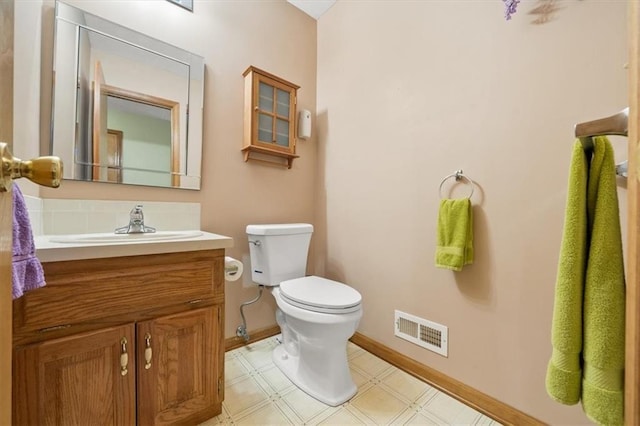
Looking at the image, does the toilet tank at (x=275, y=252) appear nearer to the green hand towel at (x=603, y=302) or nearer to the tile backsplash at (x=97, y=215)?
the tile backsplash at (x=97, y=215)

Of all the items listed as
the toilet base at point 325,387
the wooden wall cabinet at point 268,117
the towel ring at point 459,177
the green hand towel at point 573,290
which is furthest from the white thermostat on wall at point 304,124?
the green hand towel at point 573,290

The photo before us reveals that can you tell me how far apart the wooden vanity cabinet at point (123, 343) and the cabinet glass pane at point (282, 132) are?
98 cm

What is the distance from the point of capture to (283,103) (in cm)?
180

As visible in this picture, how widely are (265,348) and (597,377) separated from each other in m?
1.61

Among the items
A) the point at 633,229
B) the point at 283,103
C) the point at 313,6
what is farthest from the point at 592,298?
the point at 313,6

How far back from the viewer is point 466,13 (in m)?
1.24

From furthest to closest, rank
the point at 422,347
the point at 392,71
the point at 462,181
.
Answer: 1. the point at 392,71
2. the point at 422,347
3. the point at 462,181

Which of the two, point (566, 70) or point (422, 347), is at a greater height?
point (566, 70)

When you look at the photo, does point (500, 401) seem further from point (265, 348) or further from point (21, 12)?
point (21, 12)

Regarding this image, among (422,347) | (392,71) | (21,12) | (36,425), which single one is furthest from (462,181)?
(21,12)

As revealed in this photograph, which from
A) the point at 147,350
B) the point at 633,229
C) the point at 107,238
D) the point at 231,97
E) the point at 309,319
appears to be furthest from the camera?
the point at 231,97

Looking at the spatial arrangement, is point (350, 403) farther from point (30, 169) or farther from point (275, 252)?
point (30, 169)

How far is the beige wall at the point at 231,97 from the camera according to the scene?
125cm

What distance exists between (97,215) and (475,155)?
70.7 inches
